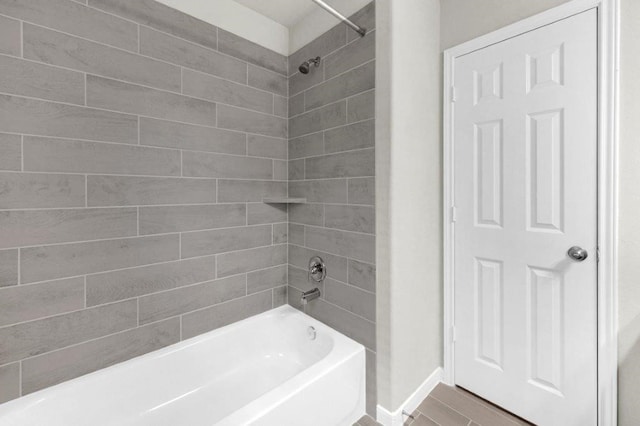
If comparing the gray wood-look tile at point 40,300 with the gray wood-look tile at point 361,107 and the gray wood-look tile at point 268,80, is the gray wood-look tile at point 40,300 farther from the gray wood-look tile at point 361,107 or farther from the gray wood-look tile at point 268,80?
the gray wood-look tile at point 361,107

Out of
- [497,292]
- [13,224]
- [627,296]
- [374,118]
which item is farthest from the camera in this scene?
[497,292]

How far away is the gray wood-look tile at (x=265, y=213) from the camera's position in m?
1.96

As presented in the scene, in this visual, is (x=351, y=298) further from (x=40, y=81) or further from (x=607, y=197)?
(x=40, y=81)

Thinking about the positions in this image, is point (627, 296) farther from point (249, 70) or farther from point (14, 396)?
point (14, 396)

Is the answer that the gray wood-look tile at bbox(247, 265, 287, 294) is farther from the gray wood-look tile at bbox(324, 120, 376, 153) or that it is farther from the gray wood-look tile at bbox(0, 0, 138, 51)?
the gray wood-look tile at bbox(0, 0, 138, 51)

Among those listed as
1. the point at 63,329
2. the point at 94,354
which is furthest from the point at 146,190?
the point at 94,354

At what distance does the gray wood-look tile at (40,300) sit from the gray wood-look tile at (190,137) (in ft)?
2.53

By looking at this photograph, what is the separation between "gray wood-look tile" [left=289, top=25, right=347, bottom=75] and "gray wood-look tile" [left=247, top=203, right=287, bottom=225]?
39.3 inches

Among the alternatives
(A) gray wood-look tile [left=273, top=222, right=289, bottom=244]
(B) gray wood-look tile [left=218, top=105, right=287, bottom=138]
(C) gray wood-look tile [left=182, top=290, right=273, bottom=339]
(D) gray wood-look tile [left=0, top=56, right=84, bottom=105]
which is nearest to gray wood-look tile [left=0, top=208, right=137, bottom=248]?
(D) gray wood-look tile [left=0, top=56, right=84, bottom=105]

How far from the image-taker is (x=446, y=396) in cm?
179

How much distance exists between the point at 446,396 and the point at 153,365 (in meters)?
1.73

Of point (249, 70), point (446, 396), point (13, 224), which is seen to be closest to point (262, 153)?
point (249, 70)

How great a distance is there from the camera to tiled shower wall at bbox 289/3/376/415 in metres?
1.61

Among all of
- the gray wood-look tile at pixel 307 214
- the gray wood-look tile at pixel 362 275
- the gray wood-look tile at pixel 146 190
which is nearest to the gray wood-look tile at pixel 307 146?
the gray wood-look tile at pixel 307 214
